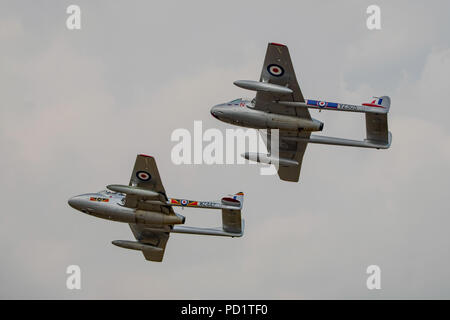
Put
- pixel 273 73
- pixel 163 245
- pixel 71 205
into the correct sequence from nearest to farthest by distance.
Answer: pixel 273 73
pixel 71 205
pixel 163 245

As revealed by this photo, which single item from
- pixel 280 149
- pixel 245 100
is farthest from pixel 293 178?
pixel 245 100

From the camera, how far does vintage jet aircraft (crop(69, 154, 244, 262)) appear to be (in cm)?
7969

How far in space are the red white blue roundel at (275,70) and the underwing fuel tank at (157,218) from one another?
1341 cm

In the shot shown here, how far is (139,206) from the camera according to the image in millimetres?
82125

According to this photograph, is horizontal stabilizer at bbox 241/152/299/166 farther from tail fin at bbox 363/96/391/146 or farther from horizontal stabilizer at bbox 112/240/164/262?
horizontal stabilizer at bbox 112/240/164/262

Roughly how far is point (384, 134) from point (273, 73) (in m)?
9.49

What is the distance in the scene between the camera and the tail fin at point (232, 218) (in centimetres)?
8369

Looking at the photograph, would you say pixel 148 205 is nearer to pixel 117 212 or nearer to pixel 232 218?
pixel 117 212

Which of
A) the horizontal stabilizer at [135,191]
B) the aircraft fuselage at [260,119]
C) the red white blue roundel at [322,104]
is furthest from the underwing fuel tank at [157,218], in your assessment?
the red white blue roundel at [322,104]

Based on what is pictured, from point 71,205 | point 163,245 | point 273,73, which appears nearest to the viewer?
point 273,73

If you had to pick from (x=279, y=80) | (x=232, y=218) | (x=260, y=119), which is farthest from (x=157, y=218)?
(x=279, y=80)

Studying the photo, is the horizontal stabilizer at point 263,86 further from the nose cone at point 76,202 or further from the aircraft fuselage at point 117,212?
the nose cone at point 76,202

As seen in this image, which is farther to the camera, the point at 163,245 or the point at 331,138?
the point at 163,245

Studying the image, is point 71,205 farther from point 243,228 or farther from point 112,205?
point 243,228
